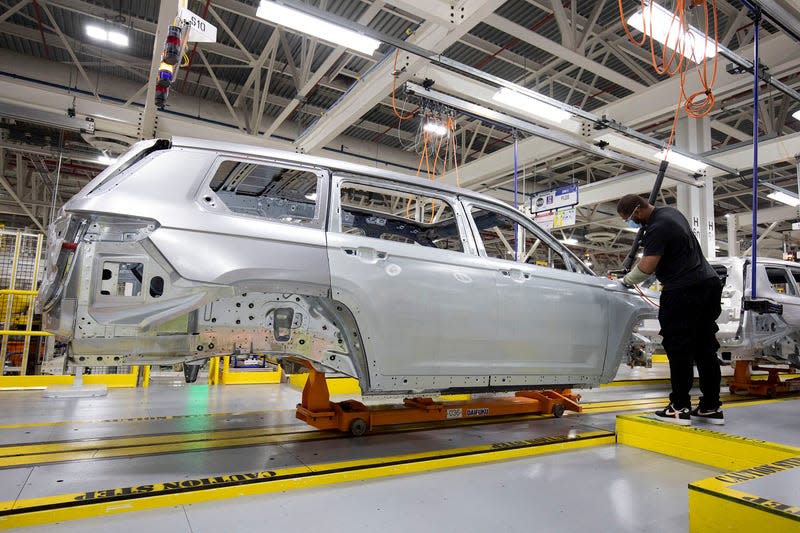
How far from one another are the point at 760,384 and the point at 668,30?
462 centimetres

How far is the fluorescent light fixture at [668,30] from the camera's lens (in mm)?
4238

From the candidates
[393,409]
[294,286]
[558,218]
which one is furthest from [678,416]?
[558,218]

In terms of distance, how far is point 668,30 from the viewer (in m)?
4.34

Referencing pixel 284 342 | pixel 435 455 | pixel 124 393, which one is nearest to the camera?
pixel 284 342

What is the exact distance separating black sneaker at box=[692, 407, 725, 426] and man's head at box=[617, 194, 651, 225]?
5.22 ft

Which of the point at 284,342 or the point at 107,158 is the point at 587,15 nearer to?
the point at 284,342

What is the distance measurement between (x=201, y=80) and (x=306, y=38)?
321 centimetres

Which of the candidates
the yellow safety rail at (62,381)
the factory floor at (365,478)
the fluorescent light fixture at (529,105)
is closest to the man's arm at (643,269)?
the factory floor at (365,478)

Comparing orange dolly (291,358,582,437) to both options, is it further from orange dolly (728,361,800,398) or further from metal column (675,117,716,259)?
metal column (675,117,716,259)

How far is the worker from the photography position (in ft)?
11.2

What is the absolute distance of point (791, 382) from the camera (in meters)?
6.26

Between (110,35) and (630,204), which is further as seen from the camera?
(110,35)

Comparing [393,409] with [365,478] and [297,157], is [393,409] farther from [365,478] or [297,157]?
[297,157]

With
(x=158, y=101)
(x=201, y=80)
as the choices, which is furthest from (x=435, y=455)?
(x=201, y=80)
